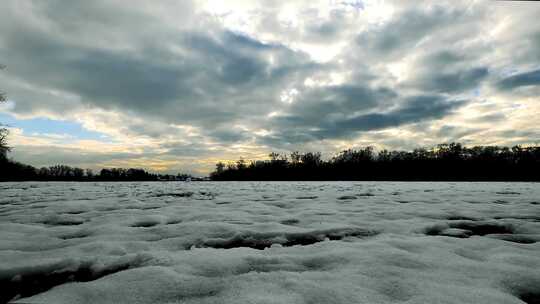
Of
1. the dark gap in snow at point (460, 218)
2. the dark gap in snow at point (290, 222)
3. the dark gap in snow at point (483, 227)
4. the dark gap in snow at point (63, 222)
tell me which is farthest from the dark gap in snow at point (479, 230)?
the dark gap in snow at point (63, 222)

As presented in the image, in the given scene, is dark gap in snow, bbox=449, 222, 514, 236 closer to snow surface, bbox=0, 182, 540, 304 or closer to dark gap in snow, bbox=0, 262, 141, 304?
snow surface, bbox=0, 182, 540, 304

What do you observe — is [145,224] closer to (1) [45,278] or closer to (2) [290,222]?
(1) [45,278]

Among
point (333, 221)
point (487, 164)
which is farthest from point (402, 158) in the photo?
point (333, 221)

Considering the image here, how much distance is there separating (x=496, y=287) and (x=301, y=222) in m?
2.44

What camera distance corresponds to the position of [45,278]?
186 centimetres

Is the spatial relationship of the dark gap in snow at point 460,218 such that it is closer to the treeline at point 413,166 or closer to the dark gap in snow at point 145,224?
the dark gap in snow at point 145,224

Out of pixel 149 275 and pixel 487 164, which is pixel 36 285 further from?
pixel 487 164

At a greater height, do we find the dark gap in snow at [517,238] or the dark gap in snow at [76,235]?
Result: the dark gap in snow at [76,235]

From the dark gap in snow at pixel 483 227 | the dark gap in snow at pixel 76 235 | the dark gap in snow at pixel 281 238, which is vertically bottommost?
the dark gap in snow at pixel 483 227

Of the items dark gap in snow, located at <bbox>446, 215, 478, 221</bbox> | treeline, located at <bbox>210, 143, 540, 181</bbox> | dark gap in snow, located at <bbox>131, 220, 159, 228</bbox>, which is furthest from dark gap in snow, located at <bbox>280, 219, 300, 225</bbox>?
treeline, located at <bbox>210, 143, 540, 181</bbox>

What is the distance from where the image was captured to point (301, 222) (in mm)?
3920

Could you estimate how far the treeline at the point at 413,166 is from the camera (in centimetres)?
5406

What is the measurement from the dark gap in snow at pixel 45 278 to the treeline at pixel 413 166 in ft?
200

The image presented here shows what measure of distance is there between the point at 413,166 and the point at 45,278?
6871cm
